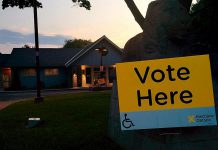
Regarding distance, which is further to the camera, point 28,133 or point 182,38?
point 28,133

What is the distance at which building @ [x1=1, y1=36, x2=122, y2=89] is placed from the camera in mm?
44750

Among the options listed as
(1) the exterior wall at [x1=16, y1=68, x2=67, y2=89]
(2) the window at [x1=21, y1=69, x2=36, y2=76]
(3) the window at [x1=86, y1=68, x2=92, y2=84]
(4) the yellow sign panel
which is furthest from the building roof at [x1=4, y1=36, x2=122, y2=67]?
(4) the yellow sign panel

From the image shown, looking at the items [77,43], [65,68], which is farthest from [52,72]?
[77,43]

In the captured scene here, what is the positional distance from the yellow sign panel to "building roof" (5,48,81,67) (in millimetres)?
41573

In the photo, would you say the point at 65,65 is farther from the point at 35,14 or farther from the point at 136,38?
the point at 136,38

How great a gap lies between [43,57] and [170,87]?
43397mm

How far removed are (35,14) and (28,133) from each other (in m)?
14.3

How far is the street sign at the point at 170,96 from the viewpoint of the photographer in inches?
176

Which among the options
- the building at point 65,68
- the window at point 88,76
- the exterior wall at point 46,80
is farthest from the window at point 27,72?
the window at point 88,76

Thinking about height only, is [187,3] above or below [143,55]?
above

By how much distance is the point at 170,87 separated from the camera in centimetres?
449

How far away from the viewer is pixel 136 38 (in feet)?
24.3

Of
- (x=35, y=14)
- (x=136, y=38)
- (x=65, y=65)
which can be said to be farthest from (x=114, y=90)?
(x=65, y=65)

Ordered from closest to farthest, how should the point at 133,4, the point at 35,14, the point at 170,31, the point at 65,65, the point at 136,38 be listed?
the point at 170,31 < the point at 136,38 < the point at 133,4 < the point at 35,14 < the point at 65,65
